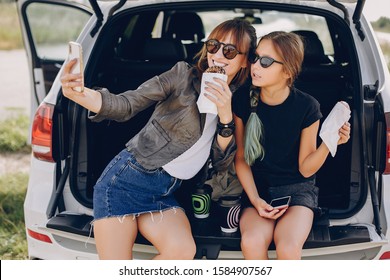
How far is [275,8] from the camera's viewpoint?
3.04 m

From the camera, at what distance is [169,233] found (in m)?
2.45

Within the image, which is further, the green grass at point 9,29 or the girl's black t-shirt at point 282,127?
the green grass at point 9,29

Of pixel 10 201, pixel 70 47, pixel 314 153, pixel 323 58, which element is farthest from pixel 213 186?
pixel 10 201

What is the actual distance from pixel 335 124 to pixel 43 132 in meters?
1.30

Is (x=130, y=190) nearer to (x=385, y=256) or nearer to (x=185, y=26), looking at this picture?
(x=385, y=256)

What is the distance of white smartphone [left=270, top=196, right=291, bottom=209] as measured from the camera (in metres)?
2.54

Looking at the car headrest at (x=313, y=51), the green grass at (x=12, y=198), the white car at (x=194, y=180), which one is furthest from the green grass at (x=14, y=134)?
the car headrest at (x=313, y=51)

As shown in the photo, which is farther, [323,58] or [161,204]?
[323,58]

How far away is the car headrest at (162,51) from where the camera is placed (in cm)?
361

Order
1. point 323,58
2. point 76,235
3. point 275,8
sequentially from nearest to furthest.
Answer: point 76,235, point 275,8, point 323,58

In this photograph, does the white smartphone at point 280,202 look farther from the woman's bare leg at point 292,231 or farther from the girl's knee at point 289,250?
the girl's knee at point 289,250

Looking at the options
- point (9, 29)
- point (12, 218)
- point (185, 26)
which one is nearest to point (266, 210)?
point (12, 218)
